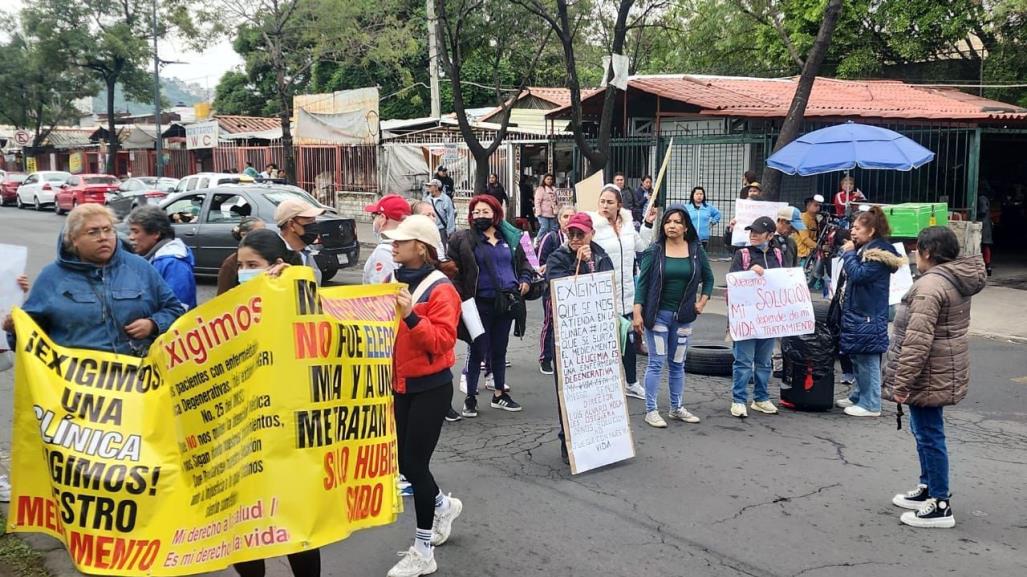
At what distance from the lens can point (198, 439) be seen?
139 inches

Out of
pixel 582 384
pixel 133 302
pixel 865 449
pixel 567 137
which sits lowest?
pixel 865 449

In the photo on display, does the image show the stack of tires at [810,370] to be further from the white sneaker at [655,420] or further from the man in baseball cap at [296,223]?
the man in baseball cap at [296,223]

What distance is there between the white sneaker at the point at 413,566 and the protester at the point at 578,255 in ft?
6.84

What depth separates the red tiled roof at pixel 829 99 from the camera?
17250 mm

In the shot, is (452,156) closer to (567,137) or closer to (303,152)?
(567,137)

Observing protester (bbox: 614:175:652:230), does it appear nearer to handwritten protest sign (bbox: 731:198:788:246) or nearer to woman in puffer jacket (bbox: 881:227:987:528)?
handwritten protest sign (bbox: 731:198:788:246)

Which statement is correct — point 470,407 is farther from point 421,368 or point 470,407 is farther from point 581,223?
point 421,368

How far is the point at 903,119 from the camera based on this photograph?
17.6 m

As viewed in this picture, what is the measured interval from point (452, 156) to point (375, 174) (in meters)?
4.14

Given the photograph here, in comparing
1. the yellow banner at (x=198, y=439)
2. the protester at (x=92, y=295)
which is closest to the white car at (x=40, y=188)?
the protester at (x=92, y=295)

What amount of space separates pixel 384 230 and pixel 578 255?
1.38m

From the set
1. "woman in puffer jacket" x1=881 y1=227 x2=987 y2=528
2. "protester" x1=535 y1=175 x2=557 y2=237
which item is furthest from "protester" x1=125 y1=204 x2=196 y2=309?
"protester" x1=535 y1=175 x2=557 y2=237

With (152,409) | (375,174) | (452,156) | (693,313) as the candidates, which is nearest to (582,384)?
(693,313)

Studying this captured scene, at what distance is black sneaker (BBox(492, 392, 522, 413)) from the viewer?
766 centimetres
